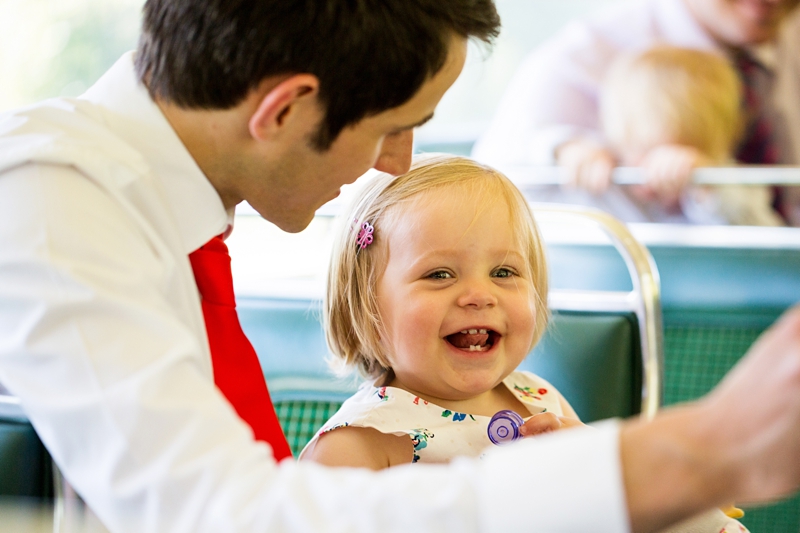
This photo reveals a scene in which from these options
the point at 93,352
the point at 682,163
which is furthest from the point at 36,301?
the point at 682,163

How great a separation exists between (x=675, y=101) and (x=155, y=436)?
326 centimetres

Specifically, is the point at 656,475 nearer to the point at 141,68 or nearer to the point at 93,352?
the point at 93,352

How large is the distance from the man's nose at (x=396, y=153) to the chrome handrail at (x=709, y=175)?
213 cm

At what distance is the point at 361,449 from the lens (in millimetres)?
1221

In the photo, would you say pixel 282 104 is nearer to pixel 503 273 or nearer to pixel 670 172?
pixel 503 273

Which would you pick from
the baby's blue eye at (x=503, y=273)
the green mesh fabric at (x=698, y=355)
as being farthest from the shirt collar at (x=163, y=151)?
the green mesh fabric at (x=698, y=355)

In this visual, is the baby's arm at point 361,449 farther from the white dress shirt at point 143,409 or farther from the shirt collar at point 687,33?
the shirt collar at point 687,33

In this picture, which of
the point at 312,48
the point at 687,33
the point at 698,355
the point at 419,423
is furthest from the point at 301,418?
the point at 687,33

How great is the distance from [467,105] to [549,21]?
2.09 ft

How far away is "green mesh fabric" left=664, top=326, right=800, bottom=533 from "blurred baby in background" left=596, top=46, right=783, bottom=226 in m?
0.86

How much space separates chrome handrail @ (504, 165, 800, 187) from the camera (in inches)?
129

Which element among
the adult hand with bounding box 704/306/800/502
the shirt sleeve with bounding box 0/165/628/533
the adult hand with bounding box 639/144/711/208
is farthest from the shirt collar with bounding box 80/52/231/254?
the adult hand with bounding box 639/144/711/208

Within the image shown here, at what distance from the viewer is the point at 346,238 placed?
139cm

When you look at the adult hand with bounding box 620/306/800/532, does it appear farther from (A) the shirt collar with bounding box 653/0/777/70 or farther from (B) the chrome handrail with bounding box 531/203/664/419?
(A) the shirt collar with bounding box 653/0/777/70
